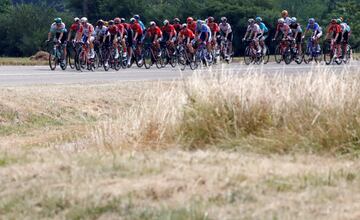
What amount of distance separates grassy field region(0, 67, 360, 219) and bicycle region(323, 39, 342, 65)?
2116cm

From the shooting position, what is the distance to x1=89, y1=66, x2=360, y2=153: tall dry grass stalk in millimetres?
11594

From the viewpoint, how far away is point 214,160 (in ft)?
34.3

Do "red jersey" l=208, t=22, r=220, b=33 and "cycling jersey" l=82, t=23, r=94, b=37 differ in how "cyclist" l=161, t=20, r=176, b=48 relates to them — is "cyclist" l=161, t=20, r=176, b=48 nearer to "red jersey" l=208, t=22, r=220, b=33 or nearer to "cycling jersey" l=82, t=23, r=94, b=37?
"red jersey" l=208, t=22, r=220, b=33

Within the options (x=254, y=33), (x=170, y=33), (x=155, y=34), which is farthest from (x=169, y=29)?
(x=254, y=33)

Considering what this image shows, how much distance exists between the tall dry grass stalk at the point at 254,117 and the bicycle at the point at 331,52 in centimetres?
2260

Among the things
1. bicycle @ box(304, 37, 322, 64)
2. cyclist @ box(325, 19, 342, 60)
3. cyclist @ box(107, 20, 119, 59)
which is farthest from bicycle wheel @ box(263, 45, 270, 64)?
cyclist @ box(107, 20, 119, 59)

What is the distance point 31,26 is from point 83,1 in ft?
32.2

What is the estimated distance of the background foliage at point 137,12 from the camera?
62.8m

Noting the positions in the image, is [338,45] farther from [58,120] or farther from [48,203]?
[48,203]

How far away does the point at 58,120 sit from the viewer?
2092 cm

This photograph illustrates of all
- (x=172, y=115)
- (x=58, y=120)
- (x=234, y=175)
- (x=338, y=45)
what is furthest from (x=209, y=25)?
(x=234, y=175)

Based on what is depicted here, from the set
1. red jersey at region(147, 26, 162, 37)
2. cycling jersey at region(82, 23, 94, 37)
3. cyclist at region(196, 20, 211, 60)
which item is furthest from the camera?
red jersey at region(147, 26, 162, 37)

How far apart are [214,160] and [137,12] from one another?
60910 mm

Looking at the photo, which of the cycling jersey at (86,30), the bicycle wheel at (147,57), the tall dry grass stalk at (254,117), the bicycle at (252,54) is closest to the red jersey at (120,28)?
the cycling jersey at (86,30)
